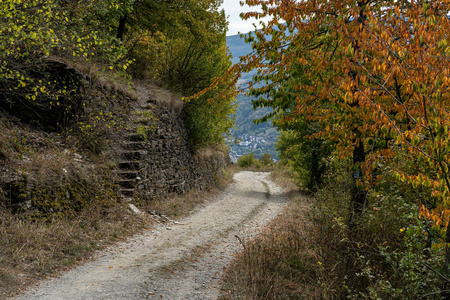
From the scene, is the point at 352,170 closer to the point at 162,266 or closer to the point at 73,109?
the point at 162,266

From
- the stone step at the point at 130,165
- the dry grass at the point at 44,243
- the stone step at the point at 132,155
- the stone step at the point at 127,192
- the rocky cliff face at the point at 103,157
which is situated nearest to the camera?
the dry grass at the point at 44,243

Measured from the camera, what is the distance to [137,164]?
11.6 m

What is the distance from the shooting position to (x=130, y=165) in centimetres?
1137

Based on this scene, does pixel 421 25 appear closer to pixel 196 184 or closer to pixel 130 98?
pixel 130 98

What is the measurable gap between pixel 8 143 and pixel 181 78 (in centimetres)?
1112

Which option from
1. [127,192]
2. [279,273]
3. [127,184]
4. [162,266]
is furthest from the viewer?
[127,184]

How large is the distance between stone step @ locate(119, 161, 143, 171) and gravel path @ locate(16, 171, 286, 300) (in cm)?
274

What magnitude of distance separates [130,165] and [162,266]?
5644mm

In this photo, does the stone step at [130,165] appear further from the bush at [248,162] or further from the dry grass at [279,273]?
the bush at [248,162]

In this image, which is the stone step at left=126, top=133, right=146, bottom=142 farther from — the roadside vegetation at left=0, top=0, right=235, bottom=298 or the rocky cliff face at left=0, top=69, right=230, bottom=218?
the roadside vegetation at left=0, top=0, right=235, bottom=298

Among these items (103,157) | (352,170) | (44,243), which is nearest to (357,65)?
(352,170)

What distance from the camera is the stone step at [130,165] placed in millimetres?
11227

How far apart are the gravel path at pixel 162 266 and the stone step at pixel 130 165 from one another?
2.74 m

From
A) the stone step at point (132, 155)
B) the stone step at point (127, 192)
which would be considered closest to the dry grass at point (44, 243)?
the stone step at point (127, 192)
